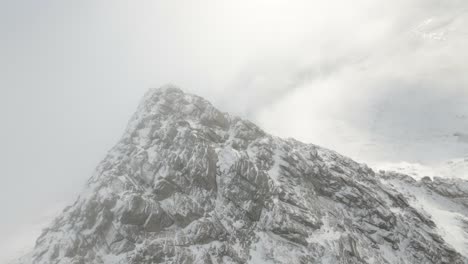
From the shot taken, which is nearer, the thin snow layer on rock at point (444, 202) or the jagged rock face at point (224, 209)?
the jagged rock face at point (224, 209)

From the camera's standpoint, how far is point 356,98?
155 meters

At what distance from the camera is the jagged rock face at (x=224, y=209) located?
1490 inches

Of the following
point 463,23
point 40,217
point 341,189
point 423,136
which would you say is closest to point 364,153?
point 423,136

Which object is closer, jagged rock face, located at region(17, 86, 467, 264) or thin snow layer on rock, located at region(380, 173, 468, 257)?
jagged rock face, located at region(17, 86, 467, 264)

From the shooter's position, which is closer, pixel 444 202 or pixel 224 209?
pixel 224 209

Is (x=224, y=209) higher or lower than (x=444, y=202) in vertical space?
lower

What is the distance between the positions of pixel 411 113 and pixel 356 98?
3432cm

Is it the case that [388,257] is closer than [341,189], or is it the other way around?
[388,257]

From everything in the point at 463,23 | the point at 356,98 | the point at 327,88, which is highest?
the point at 463,23

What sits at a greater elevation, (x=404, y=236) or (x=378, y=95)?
(x=378, y=95)

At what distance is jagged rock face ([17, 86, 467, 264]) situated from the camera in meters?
37.8

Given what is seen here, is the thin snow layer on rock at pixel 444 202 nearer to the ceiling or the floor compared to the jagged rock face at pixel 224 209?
nearer to the ceiling

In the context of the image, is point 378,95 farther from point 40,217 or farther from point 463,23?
point 40,217

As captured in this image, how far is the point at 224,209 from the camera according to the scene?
139 ft
